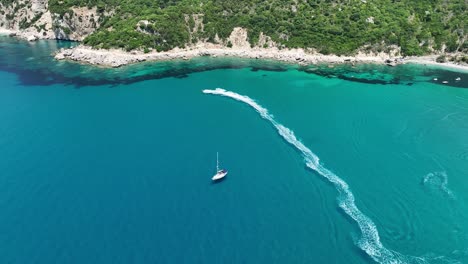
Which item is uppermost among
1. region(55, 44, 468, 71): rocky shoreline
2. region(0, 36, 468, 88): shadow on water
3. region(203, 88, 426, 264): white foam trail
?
region(55, 44, 468, 71): rocky shoreline

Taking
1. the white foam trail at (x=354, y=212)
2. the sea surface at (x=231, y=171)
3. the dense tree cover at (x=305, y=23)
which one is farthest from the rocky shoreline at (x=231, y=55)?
the white foam trail at (x=354, y=212)

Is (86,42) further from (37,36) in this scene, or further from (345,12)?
(345,12)

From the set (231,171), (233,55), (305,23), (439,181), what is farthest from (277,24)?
(439,181)

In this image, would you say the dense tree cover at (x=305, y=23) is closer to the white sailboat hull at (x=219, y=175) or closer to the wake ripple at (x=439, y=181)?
the wake ripple at (x=439, y=181)

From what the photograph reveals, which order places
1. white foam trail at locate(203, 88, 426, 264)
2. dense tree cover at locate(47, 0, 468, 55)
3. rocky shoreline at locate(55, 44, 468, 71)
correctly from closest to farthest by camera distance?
white foam trail at locate(203, 88, 426, 264)
rocky shoreline at locate(55, 44, 468, 71)
dense tree cover at locate(47, 0, 468, 55)

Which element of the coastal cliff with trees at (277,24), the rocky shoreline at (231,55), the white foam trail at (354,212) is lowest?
the white foam trail at (354,212)

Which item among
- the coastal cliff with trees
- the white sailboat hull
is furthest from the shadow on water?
the white sailboat hull

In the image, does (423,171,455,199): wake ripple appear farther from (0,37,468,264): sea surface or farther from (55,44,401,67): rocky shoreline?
(55,44,401,67): rocky shoreline
